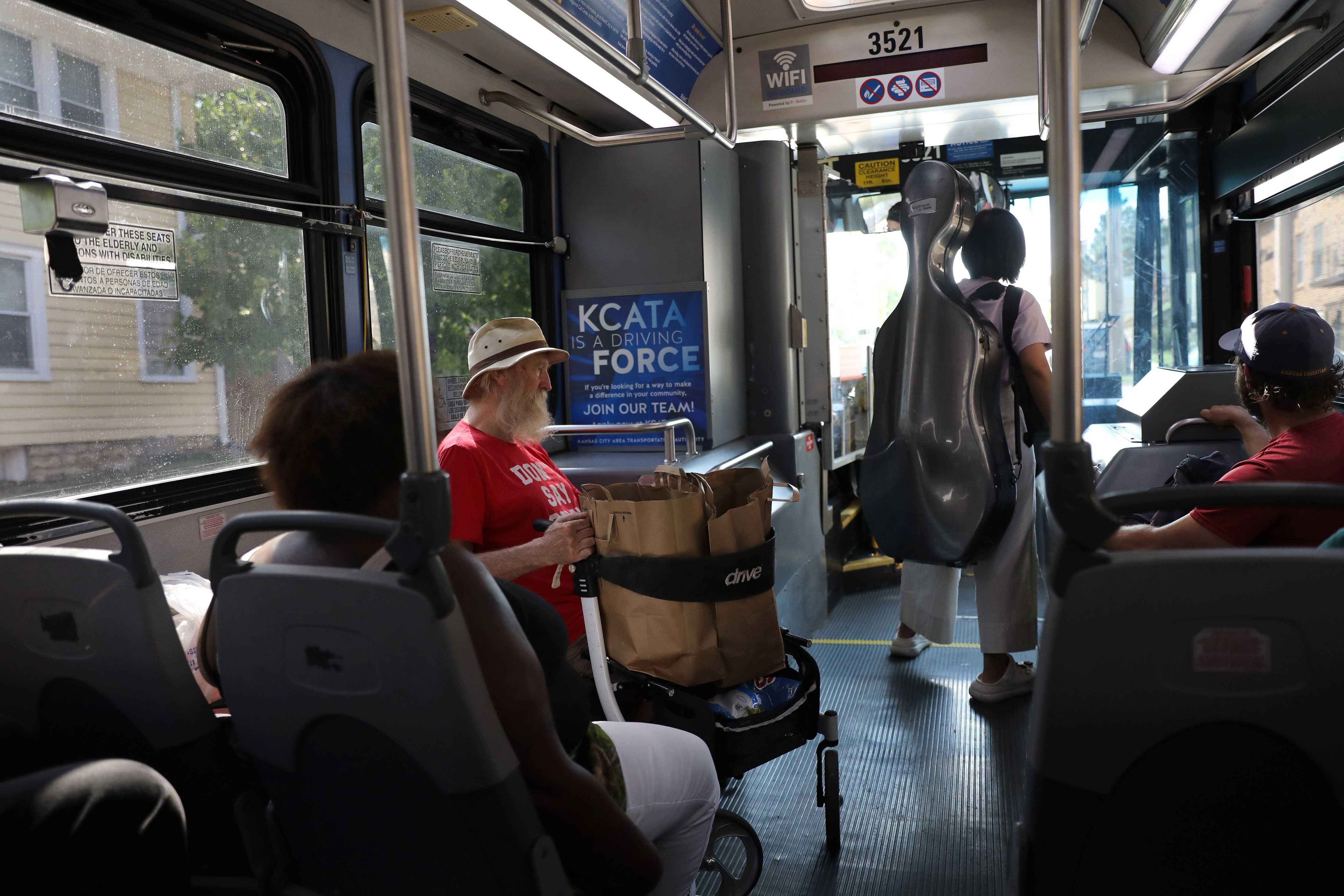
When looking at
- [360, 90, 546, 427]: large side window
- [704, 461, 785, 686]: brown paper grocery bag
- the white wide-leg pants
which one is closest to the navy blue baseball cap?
A: [704, 461, 785, 686]: brown paper grocery bag

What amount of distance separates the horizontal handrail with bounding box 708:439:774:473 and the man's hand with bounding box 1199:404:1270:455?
1.76m

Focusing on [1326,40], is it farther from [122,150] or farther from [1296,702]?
[122,150]

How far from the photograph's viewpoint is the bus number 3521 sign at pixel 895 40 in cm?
446

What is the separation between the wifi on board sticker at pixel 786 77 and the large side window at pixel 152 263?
2293mm

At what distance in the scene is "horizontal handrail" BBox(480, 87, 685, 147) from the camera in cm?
350

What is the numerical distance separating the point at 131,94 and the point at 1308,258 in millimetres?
4361

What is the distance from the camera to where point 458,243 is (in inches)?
163

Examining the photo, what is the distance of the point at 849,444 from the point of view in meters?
6.00

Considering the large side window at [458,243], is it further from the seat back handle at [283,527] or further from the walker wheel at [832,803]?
the seat back handle at [283,527]

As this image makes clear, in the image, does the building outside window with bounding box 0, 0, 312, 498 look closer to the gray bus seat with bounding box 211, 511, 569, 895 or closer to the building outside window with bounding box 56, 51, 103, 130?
the building outside window with bounding box 56, 51, 103, 130

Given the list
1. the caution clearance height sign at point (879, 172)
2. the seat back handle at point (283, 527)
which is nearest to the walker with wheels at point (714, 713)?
the seat back handle at point (283, 527)

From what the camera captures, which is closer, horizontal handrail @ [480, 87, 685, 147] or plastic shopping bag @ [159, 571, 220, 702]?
plastic shopping bag @ [159, 571, 220, 702]

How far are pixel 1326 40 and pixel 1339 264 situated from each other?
812 mm

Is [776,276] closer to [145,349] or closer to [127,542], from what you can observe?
[145,349]
